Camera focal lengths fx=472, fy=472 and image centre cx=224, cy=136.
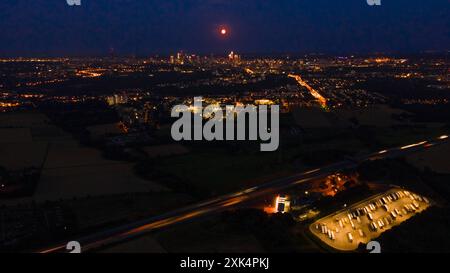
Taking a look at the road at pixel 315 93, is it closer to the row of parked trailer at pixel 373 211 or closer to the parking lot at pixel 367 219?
the row of parked trailer at pixel 373 211

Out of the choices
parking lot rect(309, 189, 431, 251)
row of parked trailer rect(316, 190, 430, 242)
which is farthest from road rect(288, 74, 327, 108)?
parking lot rect(309, 189, 431, 251)

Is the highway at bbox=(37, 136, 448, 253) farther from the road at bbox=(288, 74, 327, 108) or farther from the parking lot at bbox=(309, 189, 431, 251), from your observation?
the road at bbox=(288, 74, 327, 108)

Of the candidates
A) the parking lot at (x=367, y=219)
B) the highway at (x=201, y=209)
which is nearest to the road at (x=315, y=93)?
the highway at (x=201, y=209)

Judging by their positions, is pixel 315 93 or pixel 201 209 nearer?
pixel 201 209

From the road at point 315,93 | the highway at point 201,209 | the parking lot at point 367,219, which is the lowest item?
the parking lot at point 367,219

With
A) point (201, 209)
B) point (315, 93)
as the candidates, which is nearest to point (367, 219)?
point (201, 209)

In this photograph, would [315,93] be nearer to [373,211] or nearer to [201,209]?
[373,211]
